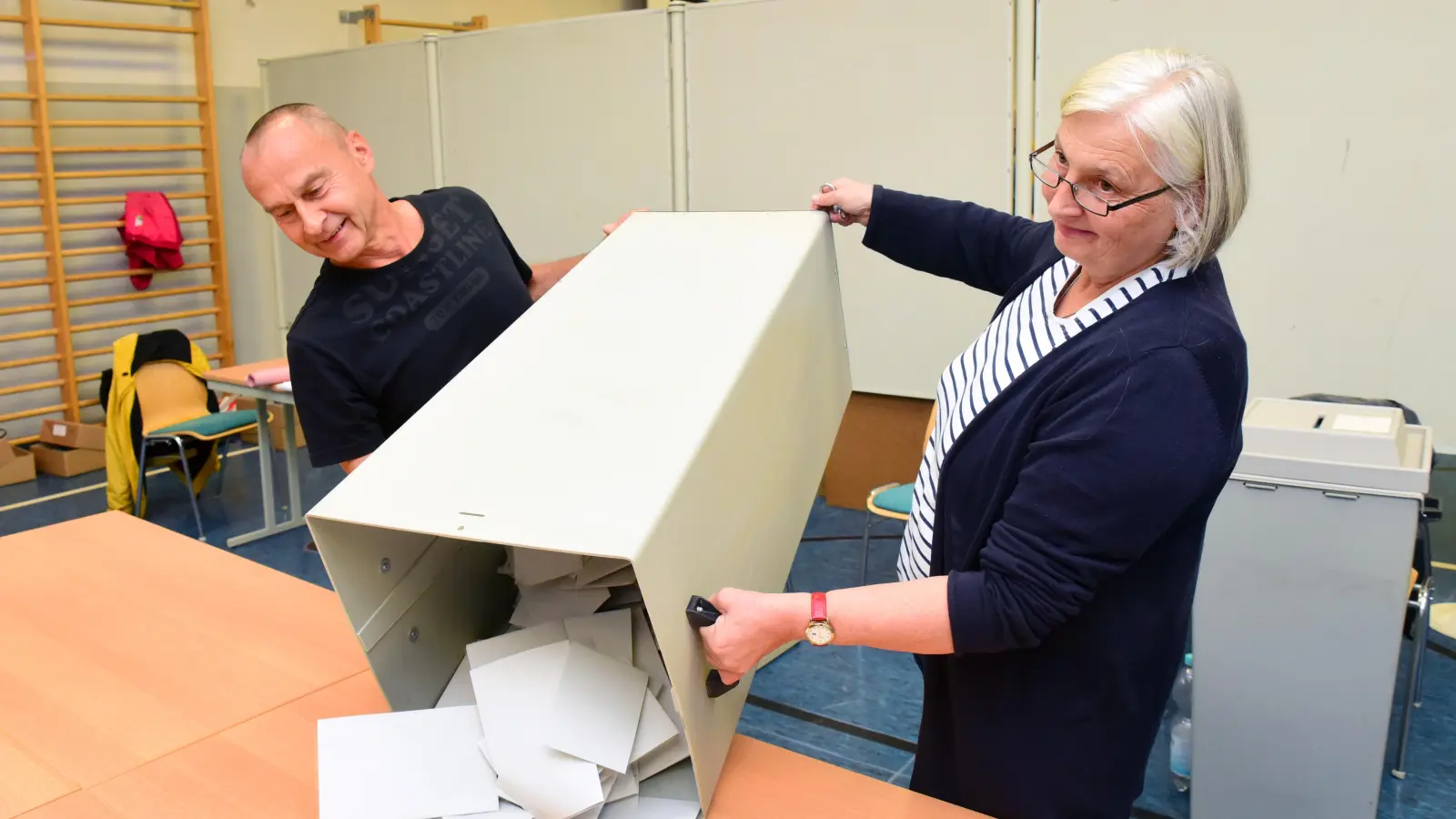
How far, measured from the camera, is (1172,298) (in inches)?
33.4

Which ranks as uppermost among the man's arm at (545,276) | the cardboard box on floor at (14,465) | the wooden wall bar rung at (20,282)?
the man's arm at (545,276)

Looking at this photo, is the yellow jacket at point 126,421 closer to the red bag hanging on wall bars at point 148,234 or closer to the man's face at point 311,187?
the red bag hanging on wall bars at point 148,234

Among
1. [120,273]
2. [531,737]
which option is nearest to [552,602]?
[531,737]

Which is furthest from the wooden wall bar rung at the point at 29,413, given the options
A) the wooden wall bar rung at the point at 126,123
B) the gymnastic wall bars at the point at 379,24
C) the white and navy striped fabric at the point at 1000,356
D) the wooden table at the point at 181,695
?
the white and navy striped fabric at the point at 1000,356

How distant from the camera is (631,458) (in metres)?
0.84

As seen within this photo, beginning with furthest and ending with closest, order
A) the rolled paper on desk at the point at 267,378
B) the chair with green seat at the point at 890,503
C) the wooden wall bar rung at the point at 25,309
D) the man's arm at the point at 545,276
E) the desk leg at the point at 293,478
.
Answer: the wooden wall bar rung at the point at 25,309
the desk leg at the point at 293,478
the rolled paper on desk at the point at 267,378
the chair with green seat at the point at 890,503
the man's arm at the point at 545,276

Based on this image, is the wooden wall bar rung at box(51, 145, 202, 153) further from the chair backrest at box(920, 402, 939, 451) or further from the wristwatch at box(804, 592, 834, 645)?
the wristwatch at box(804, 592, 834, 645)

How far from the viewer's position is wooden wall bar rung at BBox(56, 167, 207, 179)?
14.6ft

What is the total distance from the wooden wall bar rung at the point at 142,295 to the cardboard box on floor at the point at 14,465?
703 mm

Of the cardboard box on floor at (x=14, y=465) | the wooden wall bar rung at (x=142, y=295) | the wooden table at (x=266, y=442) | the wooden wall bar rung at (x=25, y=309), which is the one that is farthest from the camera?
the wooden wall bar rung at (x=142, y=295)

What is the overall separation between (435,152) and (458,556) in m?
3.72

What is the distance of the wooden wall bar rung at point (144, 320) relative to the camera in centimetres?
462

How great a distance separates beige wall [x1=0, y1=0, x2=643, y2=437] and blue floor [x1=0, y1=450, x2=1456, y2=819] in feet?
3.83

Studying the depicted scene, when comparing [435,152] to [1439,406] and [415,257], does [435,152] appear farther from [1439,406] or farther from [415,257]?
[1439,406]
